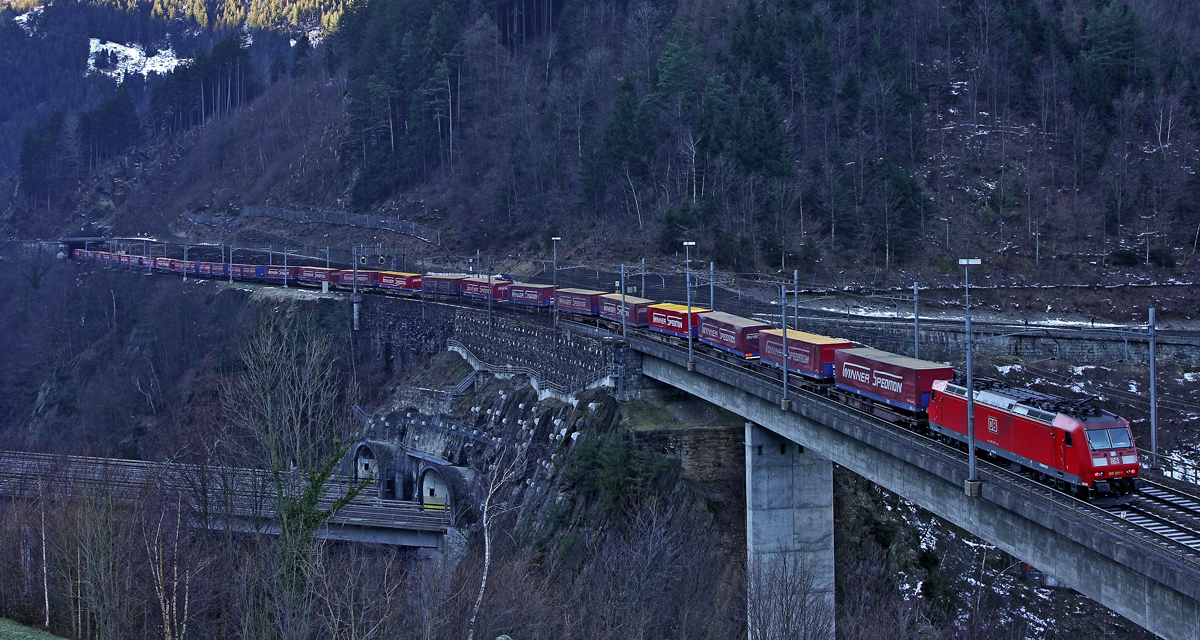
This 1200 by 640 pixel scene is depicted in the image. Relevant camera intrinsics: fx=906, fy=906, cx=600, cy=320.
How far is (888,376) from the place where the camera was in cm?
2708

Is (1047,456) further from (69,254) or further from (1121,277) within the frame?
(69,254)

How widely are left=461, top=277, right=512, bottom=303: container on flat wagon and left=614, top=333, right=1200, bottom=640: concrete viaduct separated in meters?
18.6

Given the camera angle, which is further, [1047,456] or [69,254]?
[69,254]

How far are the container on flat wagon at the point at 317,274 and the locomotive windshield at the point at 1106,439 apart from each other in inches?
2476

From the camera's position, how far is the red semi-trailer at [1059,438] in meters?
19.7

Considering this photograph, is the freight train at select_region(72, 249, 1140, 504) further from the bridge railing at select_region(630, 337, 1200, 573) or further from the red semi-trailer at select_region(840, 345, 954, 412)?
the bridge railing at select_region(630, 337, 1200, 573)

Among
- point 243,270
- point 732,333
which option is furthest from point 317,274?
point 732,333

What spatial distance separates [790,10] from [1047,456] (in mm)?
61872

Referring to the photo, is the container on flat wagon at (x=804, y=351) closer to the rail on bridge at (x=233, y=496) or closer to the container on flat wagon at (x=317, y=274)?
the rail on bridge at (x=233, y=496)

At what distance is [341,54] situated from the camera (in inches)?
4921

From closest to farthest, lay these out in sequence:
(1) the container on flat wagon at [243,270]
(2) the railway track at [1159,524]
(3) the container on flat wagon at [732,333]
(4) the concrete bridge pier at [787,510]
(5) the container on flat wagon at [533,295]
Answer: (2) the railway track at [1159,524]
(4) the concrete bridge pier at [787,510]
(3) the container on flat wagon at [732,333]
(5) the container on flat wagon at [533,295]
(1) the container on flat wagon at [243,270]

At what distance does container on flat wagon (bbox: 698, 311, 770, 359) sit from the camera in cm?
3616

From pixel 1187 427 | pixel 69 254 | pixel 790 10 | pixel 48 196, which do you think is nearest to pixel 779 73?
pixel 790 10

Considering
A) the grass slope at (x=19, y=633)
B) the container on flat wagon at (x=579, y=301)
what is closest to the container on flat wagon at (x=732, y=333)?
the container on flat wagon at (x=579, y=301)
